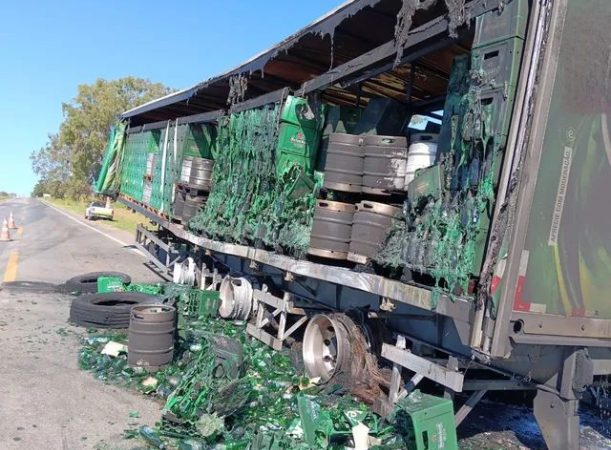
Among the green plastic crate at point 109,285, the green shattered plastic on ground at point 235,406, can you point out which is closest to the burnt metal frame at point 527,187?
the green shattered plastic on ground at point 235,406

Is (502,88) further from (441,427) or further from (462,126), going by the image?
(441,427)

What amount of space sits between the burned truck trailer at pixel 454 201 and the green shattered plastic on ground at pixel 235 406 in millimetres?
417

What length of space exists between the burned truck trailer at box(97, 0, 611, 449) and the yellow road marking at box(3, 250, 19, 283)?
260 inches

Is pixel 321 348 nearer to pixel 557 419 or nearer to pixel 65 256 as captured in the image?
pixel 557 419

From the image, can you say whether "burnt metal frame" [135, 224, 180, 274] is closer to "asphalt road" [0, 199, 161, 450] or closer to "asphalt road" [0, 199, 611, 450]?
"asphalt road" [0, 199, 161, 450]

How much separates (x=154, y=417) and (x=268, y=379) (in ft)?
5.31

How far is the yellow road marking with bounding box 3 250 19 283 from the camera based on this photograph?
1180cm

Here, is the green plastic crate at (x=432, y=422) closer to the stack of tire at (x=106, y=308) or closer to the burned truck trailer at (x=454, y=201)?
the burned truck trailer at (x=454, y=201)

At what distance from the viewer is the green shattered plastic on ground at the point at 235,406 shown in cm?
458

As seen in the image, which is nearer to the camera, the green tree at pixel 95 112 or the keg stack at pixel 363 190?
the keg stack at pixel 363 190

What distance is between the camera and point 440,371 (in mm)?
4570

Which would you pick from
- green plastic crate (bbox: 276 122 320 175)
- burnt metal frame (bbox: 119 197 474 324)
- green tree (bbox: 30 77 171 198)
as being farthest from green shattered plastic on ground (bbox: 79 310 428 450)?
green tree (bbox: 30 77 171 198)

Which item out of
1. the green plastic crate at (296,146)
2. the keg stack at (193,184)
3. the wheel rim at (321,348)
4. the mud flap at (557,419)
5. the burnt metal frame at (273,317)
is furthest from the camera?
the keg stack at (193,184)

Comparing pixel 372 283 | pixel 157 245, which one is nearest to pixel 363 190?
pixel 372 283
